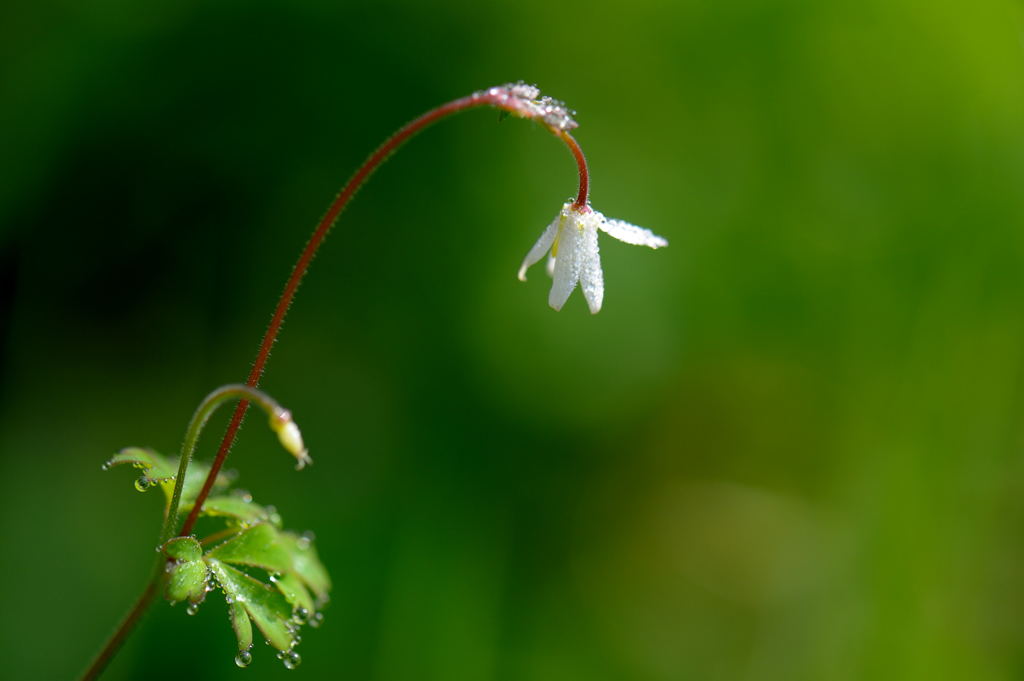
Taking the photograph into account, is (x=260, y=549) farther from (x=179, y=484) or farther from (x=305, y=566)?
(x=179, y=484)

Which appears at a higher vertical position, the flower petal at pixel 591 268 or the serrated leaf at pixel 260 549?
the flower petal at pixel 591 268

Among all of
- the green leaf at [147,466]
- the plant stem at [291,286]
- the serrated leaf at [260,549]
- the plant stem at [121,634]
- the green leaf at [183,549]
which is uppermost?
the plant stem at [291,286]

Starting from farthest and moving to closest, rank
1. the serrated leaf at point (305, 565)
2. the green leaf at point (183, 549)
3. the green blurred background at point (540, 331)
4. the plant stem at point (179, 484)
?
the green blurred background at point (540, 331)
the serrated leaf at point (305, 565)
the green leaf at point (183, 549)
the plant stem at point (179, 484)

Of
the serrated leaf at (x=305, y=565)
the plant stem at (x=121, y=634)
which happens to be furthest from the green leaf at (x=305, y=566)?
the plant stem at (x=121, y=634)

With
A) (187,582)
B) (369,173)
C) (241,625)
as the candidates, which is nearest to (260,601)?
(241,625)

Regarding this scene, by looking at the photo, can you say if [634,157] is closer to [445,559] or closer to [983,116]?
[983,116]

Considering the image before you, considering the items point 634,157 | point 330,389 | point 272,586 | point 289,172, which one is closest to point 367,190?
point 289,172

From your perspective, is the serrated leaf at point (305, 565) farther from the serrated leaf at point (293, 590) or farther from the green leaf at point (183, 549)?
the green leaf at point (183, 549)
